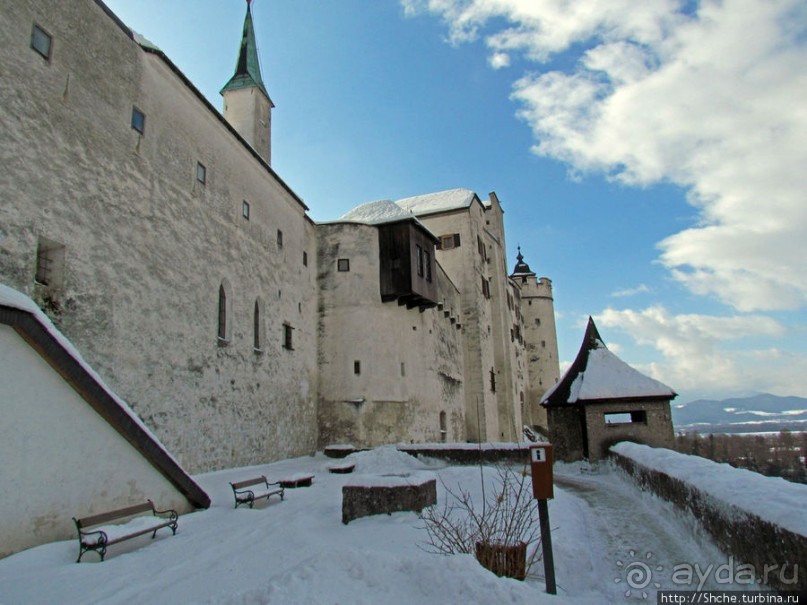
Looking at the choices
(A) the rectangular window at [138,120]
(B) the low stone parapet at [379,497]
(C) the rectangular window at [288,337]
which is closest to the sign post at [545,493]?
(B) the low stone parapet at [379,497]

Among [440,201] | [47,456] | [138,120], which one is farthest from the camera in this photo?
[440,201]

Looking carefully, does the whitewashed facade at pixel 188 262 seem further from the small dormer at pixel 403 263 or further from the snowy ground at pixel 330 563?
the snowy ground at pixel 330 563

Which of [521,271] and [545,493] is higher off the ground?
[521,271]

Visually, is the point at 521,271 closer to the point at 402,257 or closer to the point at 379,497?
the point at 402,257

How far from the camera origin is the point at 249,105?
26.9 meters

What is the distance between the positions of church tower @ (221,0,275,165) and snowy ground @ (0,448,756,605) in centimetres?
2074

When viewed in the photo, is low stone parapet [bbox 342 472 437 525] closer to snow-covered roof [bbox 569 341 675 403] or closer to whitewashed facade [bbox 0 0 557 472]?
whitewashed facade [bbox 0 0 557 472]

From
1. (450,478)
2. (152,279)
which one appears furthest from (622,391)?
(152,279)

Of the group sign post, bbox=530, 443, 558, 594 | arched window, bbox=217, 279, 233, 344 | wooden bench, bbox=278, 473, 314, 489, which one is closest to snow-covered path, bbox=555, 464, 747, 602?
sign post, bbox=530, 443, 558, 594

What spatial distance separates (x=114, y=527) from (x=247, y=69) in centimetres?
2651

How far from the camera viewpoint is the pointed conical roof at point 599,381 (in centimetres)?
1734

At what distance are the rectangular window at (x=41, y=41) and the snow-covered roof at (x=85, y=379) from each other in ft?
18.9

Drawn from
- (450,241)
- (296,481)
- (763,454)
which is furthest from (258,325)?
(763,454)

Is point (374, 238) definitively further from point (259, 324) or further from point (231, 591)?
point (231, 591)
